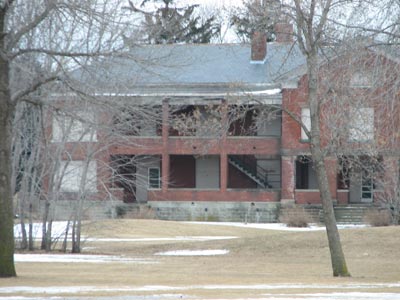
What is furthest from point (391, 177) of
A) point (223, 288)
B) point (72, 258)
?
point (223, 288)

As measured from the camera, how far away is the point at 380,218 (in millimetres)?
43562

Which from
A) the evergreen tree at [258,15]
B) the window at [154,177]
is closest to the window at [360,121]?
the evergreen tree at [258,15]

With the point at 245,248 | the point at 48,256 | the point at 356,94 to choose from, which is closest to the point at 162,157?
the point at 245,248

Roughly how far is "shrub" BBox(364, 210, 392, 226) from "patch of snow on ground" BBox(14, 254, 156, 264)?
18.0m

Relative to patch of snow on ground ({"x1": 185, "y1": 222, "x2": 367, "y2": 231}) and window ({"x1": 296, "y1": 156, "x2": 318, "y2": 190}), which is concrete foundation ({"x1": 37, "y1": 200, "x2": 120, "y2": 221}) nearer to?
patch of snow on ground ({"x1": 185, "y1": 222, "x2": 367, "y2": 231})

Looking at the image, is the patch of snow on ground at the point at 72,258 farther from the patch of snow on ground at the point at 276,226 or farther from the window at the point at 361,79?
the patch of snow on ground at the point at 276,226

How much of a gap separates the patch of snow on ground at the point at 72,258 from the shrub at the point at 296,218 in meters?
18.2

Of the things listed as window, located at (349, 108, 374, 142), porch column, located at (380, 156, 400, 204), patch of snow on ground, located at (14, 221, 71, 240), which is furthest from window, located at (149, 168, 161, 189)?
window, located at (349, 108, 374, 142)

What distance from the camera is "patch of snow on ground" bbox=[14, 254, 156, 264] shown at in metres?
26.9

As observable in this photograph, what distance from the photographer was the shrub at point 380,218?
→ 43.2m

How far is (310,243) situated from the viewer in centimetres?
3209

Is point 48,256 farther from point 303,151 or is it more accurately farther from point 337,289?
point 303,151

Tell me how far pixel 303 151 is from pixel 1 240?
34.7 m

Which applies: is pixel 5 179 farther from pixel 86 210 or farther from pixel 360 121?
pixel 86 210
